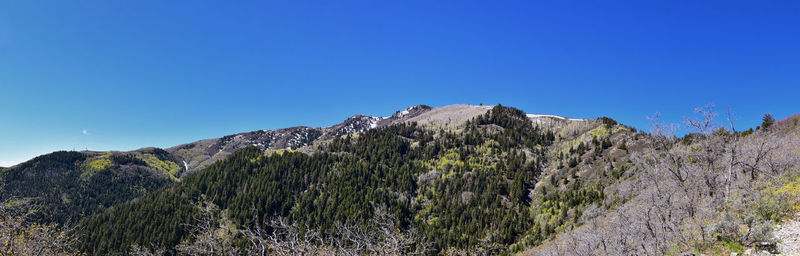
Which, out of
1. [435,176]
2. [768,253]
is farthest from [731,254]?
[435,176]

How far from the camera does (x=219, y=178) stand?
12619 cm

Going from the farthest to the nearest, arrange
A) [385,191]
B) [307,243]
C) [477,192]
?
[385,191]
[477,192]
[307,243]

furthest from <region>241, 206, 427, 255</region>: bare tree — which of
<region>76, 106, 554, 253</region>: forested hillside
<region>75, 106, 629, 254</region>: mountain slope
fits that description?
<region>75, 106, 629, 254</region>: mountain slope

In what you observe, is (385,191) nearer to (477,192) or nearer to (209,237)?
(477,192)

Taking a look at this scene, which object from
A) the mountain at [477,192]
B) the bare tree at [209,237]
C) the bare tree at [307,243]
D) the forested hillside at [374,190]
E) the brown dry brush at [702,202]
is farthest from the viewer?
the forested hillside at [374,190]

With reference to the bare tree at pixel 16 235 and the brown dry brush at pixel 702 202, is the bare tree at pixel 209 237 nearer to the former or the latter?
the bare tree at pixel 16 235

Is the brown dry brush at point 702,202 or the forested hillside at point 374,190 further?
the forested hillside at point 374,190

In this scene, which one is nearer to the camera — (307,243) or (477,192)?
(307,243)

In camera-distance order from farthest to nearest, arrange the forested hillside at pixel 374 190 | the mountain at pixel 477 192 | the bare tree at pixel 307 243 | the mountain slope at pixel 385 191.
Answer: the forested hillside at pixel 374 190, the mountain slope at pixel 385 191, the mountain at pixel 477 192, the bare tree at pixel 307 243

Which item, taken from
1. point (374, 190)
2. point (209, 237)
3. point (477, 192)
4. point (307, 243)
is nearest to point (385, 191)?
point (374, 190)

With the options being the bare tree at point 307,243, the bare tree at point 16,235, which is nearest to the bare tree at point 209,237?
the bare tree at point 307,243

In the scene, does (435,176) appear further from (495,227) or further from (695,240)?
(695,240)

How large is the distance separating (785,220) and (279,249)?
67.6 feet

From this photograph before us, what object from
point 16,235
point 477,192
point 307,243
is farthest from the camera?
point 477,192
